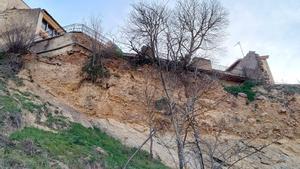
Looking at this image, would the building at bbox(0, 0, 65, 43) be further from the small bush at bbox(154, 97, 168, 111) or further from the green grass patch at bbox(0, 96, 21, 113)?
the small bush at bbox(154, 97, 168, 111)

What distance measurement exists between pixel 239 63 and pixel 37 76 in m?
12.5

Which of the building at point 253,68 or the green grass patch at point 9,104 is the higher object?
the building at point 253,68

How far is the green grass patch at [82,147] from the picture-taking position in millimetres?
12312

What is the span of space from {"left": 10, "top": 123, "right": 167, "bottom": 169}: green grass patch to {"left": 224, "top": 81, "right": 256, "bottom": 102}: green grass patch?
266 inches

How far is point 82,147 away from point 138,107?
4638 millimetres

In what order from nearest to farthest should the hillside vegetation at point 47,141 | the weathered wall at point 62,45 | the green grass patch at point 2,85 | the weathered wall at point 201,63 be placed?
the hillside vegetation at point 47,141
the green grass patch at point 2,85
the weathered wall at point 62,45
the weathered wall at point 201,63

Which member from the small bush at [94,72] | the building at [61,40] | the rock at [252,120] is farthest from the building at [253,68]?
the small bush at [94,72]

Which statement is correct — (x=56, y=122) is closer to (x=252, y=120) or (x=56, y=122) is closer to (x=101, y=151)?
(x=101, y=151)

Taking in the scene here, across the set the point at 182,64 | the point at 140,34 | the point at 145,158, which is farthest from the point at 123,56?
the point at 145,158

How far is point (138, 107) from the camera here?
58.3ft

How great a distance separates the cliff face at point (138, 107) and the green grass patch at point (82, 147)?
0.89m

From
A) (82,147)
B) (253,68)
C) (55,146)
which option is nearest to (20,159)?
(55,146)

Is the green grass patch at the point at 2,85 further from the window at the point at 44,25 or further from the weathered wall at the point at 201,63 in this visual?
the weathered wall at the point at 201,63

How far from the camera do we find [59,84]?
17312mm
